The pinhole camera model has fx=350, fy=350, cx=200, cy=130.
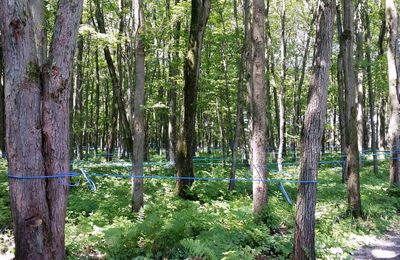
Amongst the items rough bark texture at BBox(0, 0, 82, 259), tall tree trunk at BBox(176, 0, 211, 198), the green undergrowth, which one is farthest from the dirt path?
rough bark texture at BBox(0, 0, 82, 259)

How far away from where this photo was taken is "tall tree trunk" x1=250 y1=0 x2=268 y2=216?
7.89m

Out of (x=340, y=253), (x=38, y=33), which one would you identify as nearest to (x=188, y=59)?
(x=38, y=33)

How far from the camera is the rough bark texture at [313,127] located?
534 centimetres

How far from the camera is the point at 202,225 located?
22.8ft

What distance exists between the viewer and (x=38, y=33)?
23.1 feet

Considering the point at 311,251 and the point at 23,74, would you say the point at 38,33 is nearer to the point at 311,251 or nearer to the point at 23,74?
the point at 23,74

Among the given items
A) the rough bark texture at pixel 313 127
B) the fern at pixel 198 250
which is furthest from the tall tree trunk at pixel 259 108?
the fern at pixel 198 250

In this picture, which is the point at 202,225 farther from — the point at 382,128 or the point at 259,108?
the point at 382,128

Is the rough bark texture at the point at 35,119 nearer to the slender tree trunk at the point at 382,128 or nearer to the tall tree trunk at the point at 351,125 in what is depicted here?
the tall tree trunk at the point at 351,125

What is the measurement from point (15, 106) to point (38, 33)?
334 cm

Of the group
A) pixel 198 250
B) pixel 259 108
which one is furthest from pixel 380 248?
pixel 198 250

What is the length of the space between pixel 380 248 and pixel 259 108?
387 centimetres

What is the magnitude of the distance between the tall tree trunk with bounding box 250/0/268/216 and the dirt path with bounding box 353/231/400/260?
224 cm

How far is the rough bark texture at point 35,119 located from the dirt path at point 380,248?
548 cm
